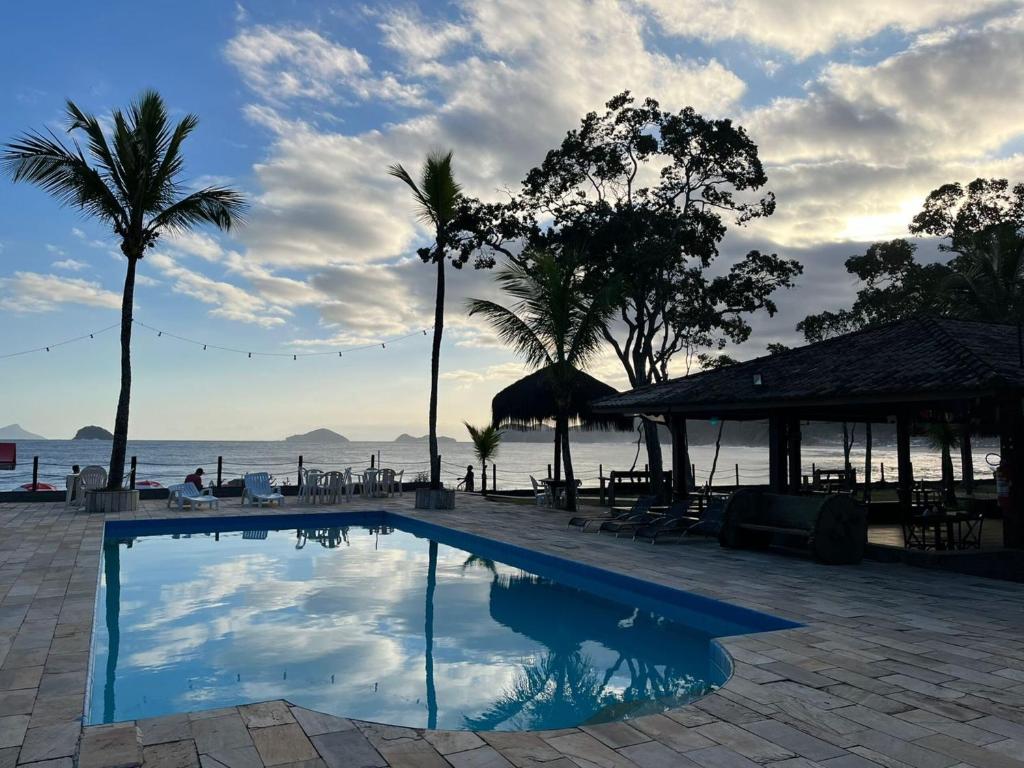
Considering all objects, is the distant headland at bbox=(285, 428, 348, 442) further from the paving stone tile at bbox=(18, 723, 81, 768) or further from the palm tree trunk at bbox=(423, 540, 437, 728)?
the paving stone tile at bbox=(18, 723, 81, 768)

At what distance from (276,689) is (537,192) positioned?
66.5 ft

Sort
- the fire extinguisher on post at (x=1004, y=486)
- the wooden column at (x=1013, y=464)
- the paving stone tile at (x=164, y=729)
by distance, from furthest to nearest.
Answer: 1. the fire extinguisher on post at (x=1004, y=486)
2. the wooden column at (x=1013, y=464)
3. the paving stone tile at (x=164, y=729)

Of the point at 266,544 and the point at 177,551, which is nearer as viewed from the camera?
the point at 177,551

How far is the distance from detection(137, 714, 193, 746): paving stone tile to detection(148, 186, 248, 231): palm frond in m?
13.7

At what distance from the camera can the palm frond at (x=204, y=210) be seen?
15.7 meters

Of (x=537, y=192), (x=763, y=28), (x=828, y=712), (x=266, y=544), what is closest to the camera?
(x=828, y=712)

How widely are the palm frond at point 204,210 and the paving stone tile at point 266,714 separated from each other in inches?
539

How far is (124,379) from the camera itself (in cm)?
1552

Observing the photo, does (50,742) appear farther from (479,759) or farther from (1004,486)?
(1004,486)

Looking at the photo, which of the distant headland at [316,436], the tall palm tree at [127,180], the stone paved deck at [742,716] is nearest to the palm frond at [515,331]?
the tall palm tree at [127,180]

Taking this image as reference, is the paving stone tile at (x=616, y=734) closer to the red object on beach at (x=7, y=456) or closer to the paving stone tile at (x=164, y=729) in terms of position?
the paving stone tile at (x=164, y=729)

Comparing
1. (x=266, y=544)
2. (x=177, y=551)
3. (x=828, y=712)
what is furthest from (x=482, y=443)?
(x=828, y=712)

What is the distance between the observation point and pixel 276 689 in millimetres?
5848

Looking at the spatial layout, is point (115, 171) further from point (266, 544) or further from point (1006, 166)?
point (1006, 166)
